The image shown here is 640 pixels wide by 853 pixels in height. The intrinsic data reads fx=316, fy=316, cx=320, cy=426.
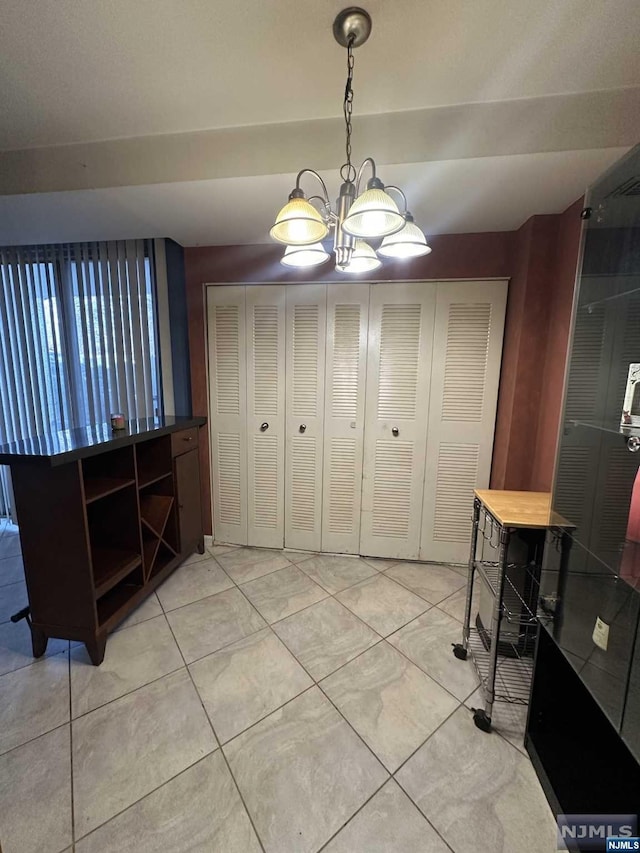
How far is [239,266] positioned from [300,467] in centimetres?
157

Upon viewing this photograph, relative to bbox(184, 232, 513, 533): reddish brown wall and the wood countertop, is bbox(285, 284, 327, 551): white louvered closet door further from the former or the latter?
the wood countertop

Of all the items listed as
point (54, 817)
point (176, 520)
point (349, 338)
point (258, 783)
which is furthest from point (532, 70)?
point (54, 817)

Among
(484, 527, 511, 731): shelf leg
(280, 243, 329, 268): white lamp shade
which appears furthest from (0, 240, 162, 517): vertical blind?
(484, 527, 511, 731): shelf leg

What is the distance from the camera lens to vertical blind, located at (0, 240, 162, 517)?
8.21ft

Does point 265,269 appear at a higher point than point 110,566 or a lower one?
higher

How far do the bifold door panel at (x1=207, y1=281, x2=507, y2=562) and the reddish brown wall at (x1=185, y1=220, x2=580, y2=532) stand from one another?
0.30 ft

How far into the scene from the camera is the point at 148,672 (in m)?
1.51

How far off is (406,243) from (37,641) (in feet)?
8.13

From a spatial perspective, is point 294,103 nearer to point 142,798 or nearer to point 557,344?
point 557,344

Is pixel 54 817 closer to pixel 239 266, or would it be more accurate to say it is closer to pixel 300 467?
pixel 300 467

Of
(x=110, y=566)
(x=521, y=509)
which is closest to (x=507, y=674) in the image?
(x=521, y=509)

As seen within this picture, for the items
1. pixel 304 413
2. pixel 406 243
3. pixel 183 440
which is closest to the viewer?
pixel 406 243

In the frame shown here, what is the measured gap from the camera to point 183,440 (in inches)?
88.8

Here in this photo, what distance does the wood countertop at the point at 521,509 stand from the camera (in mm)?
1230
